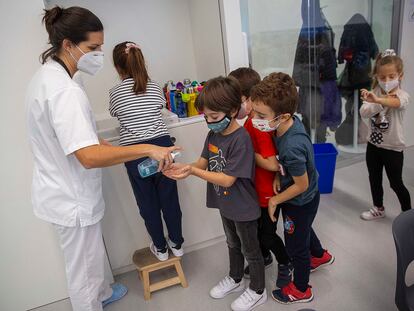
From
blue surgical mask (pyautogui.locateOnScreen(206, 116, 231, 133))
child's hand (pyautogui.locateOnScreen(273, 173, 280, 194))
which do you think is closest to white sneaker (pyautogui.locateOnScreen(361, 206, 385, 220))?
child's hand (pyautogui.locateOnScreen(273, 173, 280, 194))

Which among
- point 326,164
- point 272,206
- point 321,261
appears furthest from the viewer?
point 326,164

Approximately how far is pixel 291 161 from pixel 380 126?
1.05 m

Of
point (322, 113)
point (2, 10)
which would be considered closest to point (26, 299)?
point (2, 10)

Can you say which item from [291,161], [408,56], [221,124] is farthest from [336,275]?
[408,56]

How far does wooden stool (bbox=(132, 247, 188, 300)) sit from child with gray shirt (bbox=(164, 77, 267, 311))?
337 mm

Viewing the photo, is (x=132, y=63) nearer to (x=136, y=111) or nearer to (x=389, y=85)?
(x=136, y=111)

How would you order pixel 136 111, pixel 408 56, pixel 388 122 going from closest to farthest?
1. pixel 136 111
2. pixel 388 122
3. pixel 408 56

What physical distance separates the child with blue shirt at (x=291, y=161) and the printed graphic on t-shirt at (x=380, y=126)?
83 centimetres

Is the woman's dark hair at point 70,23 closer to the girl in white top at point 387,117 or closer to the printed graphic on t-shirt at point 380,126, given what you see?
the girl in white top at point 387,117

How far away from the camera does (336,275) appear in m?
1.78

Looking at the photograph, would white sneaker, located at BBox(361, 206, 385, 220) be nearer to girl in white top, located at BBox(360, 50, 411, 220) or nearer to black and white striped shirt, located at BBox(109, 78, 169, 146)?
girl in white top, located at BBox(360, 50, 411, 220)

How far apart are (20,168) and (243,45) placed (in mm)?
1478

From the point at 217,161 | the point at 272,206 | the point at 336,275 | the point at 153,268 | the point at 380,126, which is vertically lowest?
the point at 336,275

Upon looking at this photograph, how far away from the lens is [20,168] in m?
1.63
